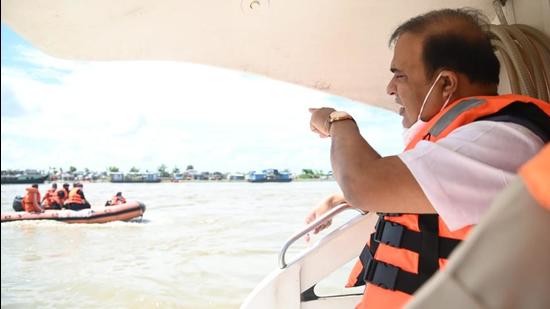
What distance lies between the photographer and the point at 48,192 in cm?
1563

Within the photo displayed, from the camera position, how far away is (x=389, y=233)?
91 cm

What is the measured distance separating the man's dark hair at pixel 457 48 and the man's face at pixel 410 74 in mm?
16

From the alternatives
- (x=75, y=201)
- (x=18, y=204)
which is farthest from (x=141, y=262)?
(x=18, y=204)

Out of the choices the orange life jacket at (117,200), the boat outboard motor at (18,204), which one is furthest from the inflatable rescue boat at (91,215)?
the boat outboard motor at (18,204)

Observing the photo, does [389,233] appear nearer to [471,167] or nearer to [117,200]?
[471,167]

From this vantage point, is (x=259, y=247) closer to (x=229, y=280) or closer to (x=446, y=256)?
(x=229, y=280)

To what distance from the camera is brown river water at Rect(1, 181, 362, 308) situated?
353 inches

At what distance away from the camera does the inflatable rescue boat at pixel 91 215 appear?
552 inches

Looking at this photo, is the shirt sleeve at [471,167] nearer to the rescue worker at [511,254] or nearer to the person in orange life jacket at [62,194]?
the rescue worker at [511,254]

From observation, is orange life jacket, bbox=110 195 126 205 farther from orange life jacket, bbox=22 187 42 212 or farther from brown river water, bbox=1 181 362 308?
orange life jacket, bbox=22 187 42 212

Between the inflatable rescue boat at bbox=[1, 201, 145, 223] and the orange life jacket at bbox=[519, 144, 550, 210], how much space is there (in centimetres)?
1498

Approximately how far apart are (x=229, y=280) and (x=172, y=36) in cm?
852

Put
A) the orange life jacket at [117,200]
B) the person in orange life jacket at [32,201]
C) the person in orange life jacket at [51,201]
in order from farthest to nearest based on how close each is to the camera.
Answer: the person in orange life jacket at [51,201] → the orange life jacket at [117,200] → the person in orange life jacket at [32,201]

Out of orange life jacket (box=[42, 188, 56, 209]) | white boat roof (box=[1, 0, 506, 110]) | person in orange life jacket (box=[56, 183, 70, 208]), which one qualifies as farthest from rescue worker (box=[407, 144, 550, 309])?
orange life jacket (box=[42, 188, 56, 209])
